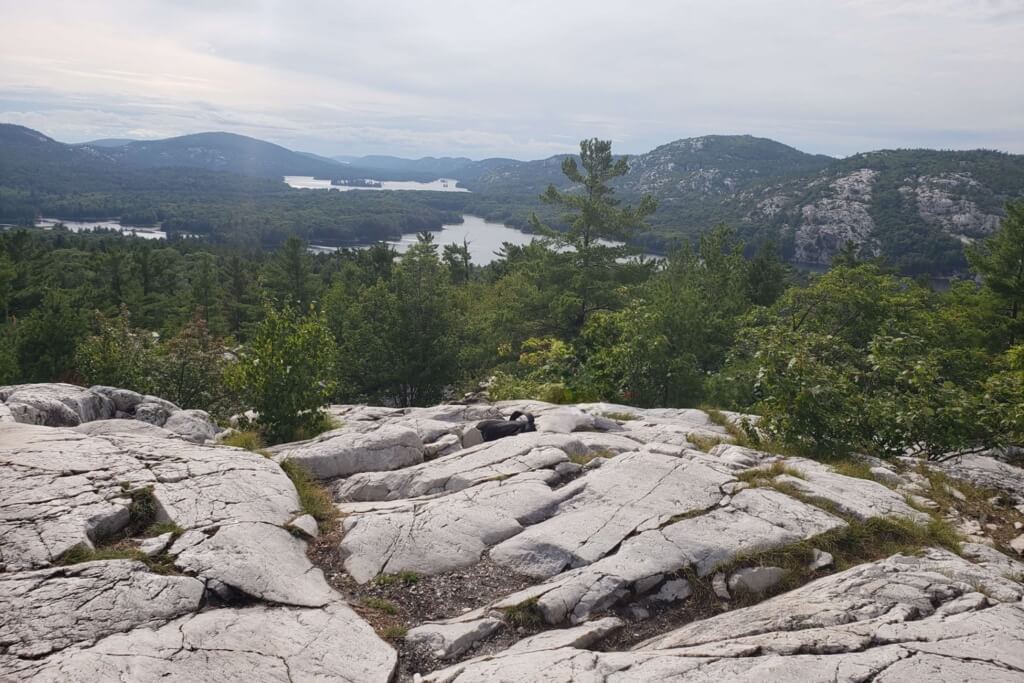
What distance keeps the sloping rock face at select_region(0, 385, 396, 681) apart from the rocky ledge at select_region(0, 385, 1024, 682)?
28 mm

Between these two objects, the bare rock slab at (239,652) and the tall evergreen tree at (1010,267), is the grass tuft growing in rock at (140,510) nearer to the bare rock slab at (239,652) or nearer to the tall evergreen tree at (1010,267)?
the bare rock slab at (239,652)

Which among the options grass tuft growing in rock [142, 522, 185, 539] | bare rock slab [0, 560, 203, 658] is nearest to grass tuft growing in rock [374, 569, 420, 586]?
bare rock slab [0, 560, 203, 658]

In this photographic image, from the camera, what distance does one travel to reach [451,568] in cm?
720

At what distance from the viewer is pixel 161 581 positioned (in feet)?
19.8

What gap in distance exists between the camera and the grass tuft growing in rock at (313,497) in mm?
8281

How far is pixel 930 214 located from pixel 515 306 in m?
167

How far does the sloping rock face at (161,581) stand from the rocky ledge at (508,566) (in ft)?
0.09

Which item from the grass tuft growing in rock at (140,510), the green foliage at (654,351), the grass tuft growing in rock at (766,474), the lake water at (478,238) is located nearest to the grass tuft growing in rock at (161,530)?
the grass tuft growing in rock at (140,510)

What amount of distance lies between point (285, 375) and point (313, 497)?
4066 millimetres

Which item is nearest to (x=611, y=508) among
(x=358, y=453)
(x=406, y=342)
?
(x=358, y=453)

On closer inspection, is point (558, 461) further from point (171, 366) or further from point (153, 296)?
point (153, 296)

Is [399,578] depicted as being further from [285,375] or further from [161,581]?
[285,375]

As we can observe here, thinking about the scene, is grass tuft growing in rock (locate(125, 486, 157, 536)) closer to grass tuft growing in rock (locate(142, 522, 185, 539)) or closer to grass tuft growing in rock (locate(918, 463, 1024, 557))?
grass tuft growing in rock (locate(142, 522, 185, 539))

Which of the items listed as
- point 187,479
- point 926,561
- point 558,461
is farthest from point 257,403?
point 926,561
